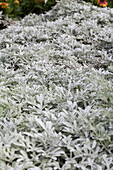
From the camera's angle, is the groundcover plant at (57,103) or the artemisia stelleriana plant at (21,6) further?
the artemisia stelleriana plant at (21,6)

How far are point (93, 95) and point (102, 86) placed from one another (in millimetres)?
84

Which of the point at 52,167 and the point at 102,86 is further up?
the point at 102,86

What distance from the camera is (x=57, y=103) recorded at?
1.34 meters

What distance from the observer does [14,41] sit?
2377 millimetres

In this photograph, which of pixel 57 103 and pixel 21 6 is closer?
pixel 57 103

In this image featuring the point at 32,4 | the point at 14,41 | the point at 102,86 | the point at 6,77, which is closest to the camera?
the point at 102,86

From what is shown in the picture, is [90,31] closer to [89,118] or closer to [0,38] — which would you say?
[0,38]

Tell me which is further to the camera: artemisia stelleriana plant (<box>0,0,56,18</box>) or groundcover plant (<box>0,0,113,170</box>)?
artemisia stelleriana plant (<box>0,0,56,18</box>)

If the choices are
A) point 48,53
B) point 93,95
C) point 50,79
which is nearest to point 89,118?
point 93,95

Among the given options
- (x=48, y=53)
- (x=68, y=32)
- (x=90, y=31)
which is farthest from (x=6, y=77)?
(x=90, y=31)

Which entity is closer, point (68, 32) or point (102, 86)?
point (102, 86)

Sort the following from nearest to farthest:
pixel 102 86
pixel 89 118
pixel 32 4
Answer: pixel 89 118, pixel 102 86, pixel 32 4

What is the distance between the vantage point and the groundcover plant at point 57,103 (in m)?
0.98

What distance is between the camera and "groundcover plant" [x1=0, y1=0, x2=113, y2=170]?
3.22 ft
